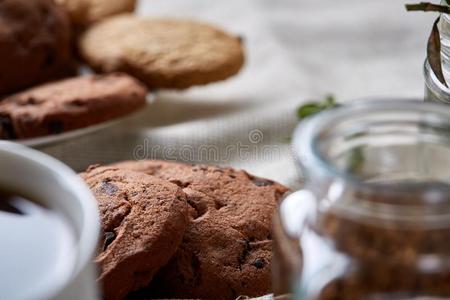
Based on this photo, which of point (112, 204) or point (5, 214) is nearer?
point (5, 214)

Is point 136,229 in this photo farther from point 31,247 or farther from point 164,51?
point 164,51

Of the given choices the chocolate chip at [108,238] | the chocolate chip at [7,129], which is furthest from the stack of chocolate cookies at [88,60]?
the chocolate chip at [108,238]

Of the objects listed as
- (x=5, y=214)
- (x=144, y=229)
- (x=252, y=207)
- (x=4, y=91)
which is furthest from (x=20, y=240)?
(x=4, y=91)

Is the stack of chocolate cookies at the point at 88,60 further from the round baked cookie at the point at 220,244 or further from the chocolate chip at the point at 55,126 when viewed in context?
the round baked cookie at the point at 220,244

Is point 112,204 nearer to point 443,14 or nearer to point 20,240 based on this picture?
point 20,240

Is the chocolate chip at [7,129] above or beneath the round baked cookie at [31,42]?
beneath
